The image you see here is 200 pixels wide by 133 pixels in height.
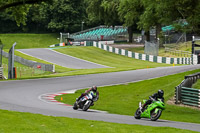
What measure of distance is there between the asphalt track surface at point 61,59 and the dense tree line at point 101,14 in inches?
270

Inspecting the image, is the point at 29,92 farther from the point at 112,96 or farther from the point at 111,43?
the point at 111,43

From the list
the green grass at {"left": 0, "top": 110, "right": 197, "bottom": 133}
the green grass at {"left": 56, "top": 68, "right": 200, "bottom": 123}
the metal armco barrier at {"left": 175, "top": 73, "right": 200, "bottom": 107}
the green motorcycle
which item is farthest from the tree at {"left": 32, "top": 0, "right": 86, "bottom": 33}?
the green grass at {"left": 0, "top": 110, "right": 197, "bottom": 133}

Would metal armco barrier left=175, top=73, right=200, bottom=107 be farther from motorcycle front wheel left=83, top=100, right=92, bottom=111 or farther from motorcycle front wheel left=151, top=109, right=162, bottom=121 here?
motorcycle front wheel left=151, top=109, right=162, bottom=121

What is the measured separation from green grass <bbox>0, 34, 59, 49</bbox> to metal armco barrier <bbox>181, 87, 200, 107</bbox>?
72338 millimetres

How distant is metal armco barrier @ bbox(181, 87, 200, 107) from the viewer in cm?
2145

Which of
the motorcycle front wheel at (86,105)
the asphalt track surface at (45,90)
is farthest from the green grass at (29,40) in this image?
the motorcycle front wheel at (86,105)

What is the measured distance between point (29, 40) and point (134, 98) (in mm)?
75531

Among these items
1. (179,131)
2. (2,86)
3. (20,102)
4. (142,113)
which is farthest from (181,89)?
(2,86)

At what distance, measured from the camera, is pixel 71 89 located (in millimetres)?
28047

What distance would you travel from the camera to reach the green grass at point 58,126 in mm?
11748

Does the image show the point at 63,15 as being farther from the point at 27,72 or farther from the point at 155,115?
the point at 155,115

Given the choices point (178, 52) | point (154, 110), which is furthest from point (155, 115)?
point (178, 52)

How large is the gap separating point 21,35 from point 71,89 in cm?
7422

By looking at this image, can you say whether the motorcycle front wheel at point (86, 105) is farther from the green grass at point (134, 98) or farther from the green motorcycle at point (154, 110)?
the green motorcycle at point (154, 110)
